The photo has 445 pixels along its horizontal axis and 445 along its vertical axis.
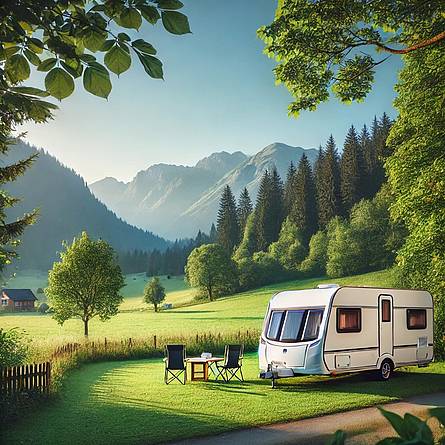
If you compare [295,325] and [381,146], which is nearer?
[295,325]

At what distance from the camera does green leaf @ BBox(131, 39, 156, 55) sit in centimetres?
198

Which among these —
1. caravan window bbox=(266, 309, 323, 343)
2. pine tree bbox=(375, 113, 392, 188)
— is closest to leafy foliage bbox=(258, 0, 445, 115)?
caravan window bbox=(266, 309, 323, 343)

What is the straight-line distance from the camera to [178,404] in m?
14.0

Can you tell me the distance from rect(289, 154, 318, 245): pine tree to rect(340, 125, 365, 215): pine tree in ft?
15.9

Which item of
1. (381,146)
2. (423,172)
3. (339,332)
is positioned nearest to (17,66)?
(339,332)

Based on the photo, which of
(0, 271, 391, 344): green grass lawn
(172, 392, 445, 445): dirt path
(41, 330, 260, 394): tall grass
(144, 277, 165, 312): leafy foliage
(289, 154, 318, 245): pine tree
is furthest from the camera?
(289, 154, 318, 245): pine tree

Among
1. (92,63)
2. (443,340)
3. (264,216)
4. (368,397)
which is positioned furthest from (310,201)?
(92,63)

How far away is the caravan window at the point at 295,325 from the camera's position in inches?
664

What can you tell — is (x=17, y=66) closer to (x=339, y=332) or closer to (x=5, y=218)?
(x=339, y=332)

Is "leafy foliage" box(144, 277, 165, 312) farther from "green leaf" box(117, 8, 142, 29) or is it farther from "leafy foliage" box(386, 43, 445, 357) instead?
"green leaf" box(117, 8, 142, 29)

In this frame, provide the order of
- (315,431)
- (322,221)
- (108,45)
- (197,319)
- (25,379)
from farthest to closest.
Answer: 1. (322,221)
2. (197,319)
3. (25,379)
4. (315,431)
5. (108,45)

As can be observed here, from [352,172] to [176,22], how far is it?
241 feet

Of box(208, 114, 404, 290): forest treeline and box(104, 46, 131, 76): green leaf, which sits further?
box(208, 114, 404, 290): forest treeline

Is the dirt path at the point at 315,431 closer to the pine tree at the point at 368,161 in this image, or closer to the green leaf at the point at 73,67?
the green leaf at the point at 73,67
